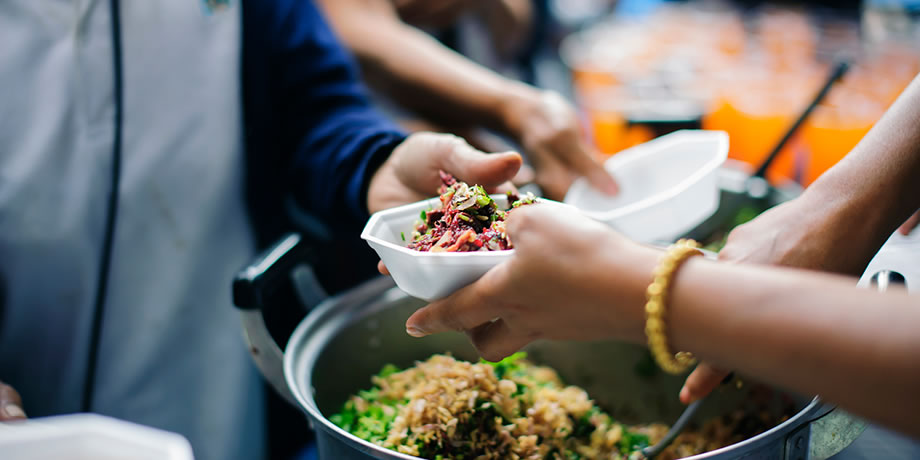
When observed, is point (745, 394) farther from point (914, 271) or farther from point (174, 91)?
point (174, 91)

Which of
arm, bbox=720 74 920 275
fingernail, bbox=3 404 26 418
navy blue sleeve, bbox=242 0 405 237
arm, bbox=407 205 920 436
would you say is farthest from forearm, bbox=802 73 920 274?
fingernail, bbox=3 404 26 418

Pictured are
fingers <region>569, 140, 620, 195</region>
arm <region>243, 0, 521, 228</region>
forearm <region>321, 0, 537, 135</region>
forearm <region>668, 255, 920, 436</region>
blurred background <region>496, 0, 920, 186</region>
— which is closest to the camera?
forearm <region>668, 255, 920, 436</region>

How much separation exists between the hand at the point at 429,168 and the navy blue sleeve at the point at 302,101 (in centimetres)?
12

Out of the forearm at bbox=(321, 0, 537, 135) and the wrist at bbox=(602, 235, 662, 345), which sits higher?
the wrist at bbox=(602, 235, 662, 345)

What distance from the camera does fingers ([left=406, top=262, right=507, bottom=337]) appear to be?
634 millimetres

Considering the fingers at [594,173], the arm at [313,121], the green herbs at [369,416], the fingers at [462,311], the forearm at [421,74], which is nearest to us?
the fingers at [462,311]

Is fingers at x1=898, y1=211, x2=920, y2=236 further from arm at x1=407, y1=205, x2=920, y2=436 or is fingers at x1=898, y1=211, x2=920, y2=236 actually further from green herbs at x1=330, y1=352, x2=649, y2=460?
arm at x1=407, y1=205, x2=920, y2=436

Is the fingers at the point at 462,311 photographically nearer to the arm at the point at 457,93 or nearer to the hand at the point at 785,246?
the hand at the point at 785,246

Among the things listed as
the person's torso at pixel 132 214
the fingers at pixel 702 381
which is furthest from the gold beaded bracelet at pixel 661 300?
the person's torso at pixel 132 214

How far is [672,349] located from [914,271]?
1.71ft

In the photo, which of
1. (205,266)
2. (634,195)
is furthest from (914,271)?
(205,266)

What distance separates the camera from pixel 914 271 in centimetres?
84

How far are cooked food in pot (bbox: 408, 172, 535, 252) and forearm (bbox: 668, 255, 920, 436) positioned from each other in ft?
0.79

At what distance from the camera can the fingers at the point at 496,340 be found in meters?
0.67
